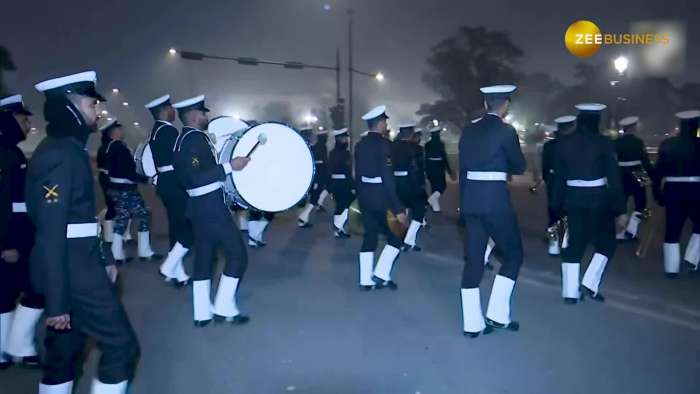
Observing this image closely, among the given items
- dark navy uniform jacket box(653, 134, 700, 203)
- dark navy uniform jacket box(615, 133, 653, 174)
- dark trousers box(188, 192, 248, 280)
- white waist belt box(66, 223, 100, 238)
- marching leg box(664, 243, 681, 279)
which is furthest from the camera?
dark navy uniform jacket box(615, 133, 653, 174)

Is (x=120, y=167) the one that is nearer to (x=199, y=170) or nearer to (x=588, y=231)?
(x=199, y=170)

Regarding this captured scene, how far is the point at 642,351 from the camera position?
5309mm

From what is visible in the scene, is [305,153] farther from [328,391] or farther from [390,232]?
[328,391]

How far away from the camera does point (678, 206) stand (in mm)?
7875

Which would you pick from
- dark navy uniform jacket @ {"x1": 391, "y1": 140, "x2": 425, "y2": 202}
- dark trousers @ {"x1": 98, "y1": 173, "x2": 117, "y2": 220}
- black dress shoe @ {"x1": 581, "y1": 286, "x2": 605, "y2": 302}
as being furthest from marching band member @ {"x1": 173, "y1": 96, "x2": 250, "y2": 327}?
dark navy uniform jacket @ {"x1": 391, "y1": 140, "x2": 425, "y2": 202}

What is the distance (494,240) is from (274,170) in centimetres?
237

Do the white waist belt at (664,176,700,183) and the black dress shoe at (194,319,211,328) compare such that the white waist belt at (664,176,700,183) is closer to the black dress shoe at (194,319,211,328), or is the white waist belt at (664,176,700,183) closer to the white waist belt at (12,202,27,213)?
the black dress shoe at (194,319,211,328)

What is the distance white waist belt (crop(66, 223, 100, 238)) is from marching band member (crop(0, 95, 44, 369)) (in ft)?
5.68

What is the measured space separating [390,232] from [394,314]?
1.23 meters

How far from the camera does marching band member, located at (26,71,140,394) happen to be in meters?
3.24

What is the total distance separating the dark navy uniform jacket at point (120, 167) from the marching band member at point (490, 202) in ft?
17.3

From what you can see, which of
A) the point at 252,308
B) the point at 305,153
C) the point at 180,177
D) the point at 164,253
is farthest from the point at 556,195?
the point at 164,253

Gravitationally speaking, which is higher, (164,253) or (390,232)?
(390,232)

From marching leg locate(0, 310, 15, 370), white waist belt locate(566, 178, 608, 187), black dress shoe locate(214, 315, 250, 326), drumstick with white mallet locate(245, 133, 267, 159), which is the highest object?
drumstick with white mallet locate(245, 133, 267, 159)
